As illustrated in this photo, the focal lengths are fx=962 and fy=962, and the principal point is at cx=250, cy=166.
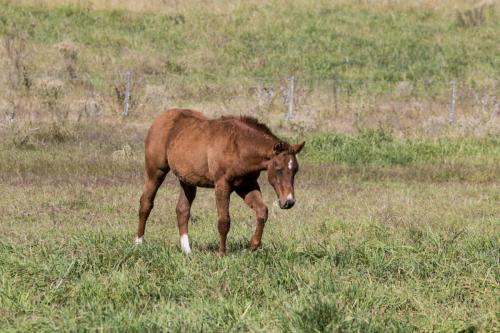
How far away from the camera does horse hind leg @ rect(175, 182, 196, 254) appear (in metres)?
10.1

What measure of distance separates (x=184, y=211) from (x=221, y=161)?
1.05 meters

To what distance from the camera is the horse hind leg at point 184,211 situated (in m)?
10.1

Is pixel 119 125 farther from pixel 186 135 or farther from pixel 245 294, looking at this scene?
pixel 245 294

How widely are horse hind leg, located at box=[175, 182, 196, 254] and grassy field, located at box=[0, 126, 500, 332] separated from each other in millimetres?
239

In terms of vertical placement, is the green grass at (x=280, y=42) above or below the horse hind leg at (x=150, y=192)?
below

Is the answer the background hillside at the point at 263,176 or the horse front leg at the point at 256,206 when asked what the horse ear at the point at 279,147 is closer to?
the horse front leg at the point at 256,206

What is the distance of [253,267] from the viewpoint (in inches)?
321

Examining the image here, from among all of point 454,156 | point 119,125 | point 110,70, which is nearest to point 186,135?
point 454,156

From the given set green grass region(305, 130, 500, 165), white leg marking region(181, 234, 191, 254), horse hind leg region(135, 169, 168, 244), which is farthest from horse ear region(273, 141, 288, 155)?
green grass region(305, 130, 500, 165)

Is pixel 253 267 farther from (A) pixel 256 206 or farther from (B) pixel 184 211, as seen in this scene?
(B) pixel 184 211

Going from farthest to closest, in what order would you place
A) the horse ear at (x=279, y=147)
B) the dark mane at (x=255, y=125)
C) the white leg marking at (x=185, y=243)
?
the white leg marking at (x=185, y=243) → the dark mane at (x=255, y=125) → the horse ear at (x=279, y=147)

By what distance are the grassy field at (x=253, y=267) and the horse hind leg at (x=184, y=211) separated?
0.78 ft

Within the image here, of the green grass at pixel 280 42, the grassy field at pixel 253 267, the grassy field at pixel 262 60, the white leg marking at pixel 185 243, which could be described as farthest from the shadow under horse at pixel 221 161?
the green grass at pixel 280 42

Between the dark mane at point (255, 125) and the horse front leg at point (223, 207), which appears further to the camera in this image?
the dark mane at point (255, 125)
